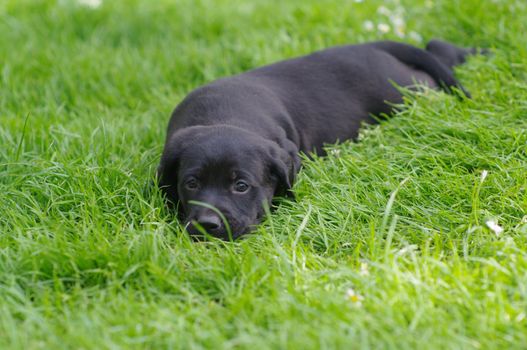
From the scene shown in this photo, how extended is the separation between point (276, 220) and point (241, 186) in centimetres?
27

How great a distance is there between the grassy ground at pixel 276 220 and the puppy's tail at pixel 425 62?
0.17 meters

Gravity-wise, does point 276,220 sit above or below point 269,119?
below

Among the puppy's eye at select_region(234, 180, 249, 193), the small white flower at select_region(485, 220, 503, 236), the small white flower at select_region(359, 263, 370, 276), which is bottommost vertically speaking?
the small white flower at select_region(359, 263, 370, 276)

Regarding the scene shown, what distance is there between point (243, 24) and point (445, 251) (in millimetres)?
4039

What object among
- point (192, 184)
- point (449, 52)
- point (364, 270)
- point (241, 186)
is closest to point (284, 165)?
point (241, 186)

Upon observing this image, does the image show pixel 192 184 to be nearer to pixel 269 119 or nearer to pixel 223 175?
pixel 223 175

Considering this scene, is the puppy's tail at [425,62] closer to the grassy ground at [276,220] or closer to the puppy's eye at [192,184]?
the grassy ground at [276,220]

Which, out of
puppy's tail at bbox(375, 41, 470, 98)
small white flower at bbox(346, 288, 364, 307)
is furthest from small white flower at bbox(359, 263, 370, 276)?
puppy's tail at bbox(375, 41, 470, 98)

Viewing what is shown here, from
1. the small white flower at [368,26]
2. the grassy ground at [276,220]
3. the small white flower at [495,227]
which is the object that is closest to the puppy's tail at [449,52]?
the grassy ground at [276,220]

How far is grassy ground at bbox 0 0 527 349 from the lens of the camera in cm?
285

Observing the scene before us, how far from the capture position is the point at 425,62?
5.53m

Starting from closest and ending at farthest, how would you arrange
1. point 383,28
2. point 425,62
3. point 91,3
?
A: point 425,62
point 383,28
point 91,3

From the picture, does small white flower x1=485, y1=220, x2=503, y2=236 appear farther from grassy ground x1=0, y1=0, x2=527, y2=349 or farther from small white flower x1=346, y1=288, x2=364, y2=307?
small white flower x1=346, y1=288, x2=364, y2=307

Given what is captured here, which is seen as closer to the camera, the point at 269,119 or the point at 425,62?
the point at 269,119
